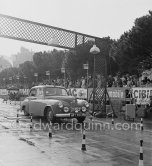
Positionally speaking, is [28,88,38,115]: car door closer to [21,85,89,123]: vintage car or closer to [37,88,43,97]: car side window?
[21,85,89,123]: vintage car

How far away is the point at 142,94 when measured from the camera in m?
19.6

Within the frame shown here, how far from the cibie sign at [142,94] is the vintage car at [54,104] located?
211 inches

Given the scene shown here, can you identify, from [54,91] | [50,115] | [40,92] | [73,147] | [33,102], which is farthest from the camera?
[33,102]

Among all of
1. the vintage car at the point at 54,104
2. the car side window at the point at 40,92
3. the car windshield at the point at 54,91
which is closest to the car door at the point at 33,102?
the vintage car at the point at 54,104

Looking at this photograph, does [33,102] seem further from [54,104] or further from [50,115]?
[54,104]

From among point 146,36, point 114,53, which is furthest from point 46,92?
point 114,53

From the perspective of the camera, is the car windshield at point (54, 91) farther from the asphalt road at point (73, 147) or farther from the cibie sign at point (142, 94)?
the cibie sign at point (142, 94)

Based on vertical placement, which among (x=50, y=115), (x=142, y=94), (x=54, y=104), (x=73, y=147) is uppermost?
(x=142, y=94)

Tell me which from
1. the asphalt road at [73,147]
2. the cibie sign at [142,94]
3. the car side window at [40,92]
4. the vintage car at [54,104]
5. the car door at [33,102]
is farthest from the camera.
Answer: the cibie sign at [142,94]

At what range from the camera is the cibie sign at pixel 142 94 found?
19.2m

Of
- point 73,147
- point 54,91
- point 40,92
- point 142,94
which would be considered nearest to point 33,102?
point 40,92

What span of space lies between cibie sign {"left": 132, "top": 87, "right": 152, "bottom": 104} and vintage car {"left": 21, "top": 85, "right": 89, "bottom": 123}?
535cm

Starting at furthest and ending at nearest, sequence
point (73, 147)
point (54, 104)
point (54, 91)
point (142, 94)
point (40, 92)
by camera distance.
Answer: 1. point (142, 94)
2. point (40, 92)
3. point (54, 91)
4. point (54, 104)
5. point (73, 147)

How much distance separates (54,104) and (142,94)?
6.92 m
